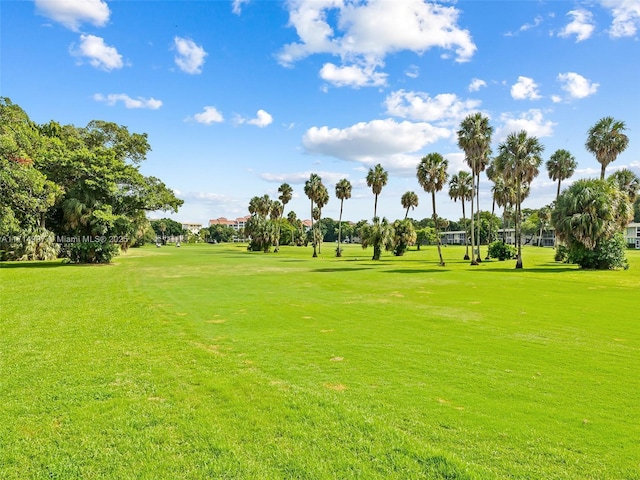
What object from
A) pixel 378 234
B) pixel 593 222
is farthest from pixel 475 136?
pixel 378 234

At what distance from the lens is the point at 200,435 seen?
5.68m

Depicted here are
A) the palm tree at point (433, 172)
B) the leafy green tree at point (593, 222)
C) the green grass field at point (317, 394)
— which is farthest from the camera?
the palm tree at point (433, 172)

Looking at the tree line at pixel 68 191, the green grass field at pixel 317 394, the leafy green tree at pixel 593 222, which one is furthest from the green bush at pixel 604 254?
the tree line at pixel 68 191

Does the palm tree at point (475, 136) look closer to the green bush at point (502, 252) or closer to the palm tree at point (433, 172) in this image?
the palm tree at point (433, 172)

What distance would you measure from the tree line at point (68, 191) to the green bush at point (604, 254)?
144ft

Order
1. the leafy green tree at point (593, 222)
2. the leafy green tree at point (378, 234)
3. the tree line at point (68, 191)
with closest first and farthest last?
the tree line at point (68, 191) < the leafy green tree at point (593, 222) < the leafy green tree at point (378, 234)

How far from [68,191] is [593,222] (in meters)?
49.2

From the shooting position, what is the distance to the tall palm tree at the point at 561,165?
2262 inches

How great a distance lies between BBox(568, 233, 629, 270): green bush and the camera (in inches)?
1378

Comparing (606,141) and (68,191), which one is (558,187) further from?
(68,191)

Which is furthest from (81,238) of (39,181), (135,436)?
(135,436)

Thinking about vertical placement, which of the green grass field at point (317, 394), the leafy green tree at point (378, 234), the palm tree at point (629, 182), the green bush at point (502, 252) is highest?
the palm tree at point (629, 182)

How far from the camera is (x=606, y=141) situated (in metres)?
43.9

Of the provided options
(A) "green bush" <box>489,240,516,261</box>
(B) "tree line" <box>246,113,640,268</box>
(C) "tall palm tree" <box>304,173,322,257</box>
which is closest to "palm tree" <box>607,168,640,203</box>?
(B) "tree line" <box>246,113,640,268</box>
